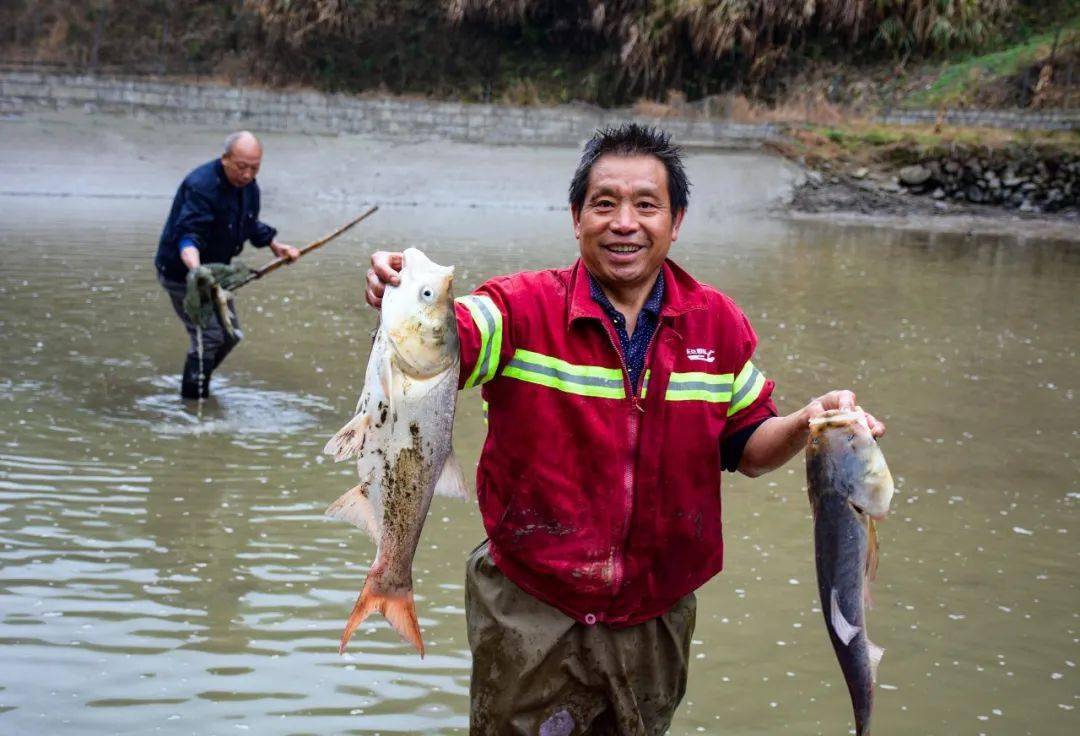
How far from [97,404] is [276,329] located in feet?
10.1

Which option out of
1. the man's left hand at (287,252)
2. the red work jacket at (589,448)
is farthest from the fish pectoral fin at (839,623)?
the man's left hand at (287,252)

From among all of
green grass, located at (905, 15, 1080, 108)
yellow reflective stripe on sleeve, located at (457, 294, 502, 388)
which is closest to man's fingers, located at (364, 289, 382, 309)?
yellow reflective stripe on sleeve, located at (457, 294, 502, 388)

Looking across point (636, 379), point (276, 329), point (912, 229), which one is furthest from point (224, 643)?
point (912, 229)

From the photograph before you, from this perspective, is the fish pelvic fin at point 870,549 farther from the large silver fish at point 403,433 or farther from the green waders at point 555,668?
the large silver fish at point 403,433

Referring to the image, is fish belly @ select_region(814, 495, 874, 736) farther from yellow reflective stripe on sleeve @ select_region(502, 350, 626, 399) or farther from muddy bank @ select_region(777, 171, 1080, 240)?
muddy bank @ select_region(777, 171, 1080, 240)

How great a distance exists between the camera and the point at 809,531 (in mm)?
6168

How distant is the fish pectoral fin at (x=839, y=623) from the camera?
8.98ft

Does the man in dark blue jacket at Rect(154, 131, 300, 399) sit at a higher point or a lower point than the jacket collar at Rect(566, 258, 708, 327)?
lower

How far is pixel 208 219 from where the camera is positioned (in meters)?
7.95

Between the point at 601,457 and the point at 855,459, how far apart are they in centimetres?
54

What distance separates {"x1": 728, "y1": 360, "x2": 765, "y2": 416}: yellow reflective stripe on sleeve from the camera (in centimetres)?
305

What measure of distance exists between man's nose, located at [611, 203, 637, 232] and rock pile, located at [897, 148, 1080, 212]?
939 inches

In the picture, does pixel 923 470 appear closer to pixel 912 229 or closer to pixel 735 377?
pixel 735 377

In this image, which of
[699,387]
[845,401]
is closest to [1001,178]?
[699,387]
